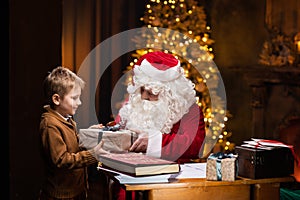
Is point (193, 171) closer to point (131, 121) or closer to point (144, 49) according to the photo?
point (131, 121)

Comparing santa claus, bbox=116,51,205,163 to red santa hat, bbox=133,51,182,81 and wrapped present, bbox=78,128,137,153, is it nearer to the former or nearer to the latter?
red santa hat, bbox=133,51,182,81

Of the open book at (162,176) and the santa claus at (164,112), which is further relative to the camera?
the santa claus at (164,112)

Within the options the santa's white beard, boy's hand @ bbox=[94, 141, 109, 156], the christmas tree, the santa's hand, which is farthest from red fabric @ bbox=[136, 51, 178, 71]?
the christmas tree

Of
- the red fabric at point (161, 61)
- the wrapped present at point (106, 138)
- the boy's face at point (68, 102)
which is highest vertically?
the red fabric at point (161, 61)

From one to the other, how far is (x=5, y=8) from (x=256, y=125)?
371 centimetres

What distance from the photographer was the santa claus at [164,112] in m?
3.07

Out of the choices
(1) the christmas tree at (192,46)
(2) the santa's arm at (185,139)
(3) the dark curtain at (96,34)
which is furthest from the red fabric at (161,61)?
(3) the dark curtain at (96,34)

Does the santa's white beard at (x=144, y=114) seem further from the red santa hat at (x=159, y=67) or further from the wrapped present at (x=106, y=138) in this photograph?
the wrapped present at (x=106, y=138)

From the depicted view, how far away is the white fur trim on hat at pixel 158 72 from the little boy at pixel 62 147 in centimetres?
54

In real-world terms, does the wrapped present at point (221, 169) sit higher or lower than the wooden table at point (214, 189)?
higher

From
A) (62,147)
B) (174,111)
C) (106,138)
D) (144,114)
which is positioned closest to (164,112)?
(174,111)

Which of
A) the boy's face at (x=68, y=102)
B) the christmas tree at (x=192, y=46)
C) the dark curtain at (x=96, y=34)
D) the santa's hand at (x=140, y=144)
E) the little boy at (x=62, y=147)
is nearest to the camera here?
the little boy at (x=62, y=147)

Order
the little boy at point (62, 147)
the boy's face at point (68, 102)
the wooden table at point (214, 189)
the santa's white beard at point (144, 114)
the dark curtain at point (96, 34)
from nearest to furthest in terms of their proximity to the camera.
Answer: the wooden table at point (214, 189) < the little boy at point (62, 147) < the boy's face at point (68, 102) < the santa's white beard at point (144, 114) < the dark curtain at point (96, 34)

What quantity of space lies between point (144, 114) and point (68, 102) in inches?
27.5
